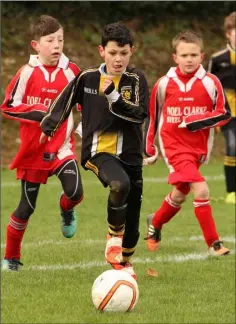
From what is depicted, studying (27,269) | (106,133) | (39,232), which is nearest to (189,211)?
(39,232)

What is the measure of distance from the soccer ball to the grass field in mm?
75

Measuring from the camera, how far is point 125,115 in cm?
754

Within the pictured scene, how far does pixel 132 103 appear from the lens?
298 inches

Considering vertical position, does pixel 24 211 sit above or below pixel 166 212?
above

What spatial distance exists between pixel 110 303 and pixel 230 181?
669cm

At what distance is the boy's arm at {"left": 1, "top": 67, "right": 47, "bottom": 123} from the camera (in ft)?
27.8

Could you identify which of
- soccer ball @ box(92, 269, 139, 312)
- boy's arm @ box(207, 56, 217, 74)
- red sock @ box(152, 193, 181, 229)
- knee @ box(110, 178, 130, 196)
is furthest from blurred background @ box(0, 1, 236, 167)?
soccer ball @ box(92, 269, 139, 312)

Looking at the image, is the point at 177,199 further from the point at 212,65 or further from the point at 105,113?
the point at 212,65

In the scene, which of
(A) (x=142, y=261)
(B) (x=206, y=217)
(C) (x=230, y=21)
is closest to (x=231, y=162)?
(C) (x=230, y=21)

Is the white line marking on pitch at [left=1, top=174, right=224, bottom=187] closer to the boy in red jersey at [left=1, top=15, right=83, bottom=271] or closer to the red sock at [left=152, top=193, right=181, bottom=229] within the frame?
the red sock at [left=152, top=193, right=181, bottom=229]

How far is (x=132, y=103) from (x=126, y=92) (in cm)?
13

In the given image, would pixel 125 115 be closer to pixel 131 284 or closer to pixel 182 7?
pixel 131 284

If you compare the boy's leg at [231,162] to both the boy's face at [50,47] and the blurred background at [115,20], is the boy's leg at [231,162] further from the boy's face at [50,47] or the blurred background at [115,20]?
the blurred background at [115,20]

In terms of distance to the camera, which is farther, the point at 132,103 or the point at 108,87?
the point at 132,103
